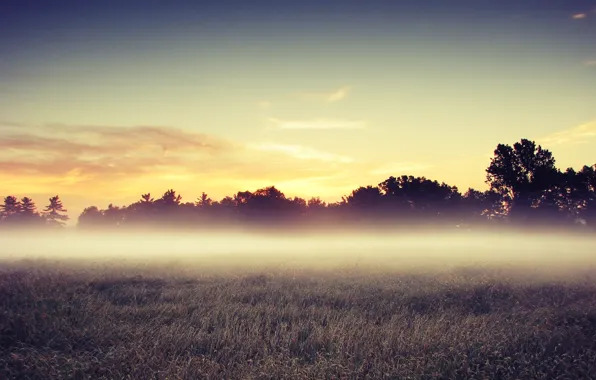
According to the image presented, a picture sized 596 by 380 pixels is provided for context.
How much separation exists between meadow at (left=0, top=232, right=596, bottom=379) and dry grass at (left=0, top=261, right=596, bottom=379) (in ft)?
0.11

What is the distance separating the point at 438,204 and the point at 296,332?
7319cm

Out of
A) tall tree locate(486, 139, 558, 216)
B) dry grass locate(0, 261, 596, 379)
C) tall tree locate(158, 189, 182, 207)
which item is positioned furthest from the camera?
tall tree locate(158, 189, 182, 207)

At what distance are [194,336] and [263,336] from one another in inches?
55.1

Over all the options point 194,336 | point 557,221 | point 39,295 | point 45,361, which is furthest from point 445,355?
point 557,221

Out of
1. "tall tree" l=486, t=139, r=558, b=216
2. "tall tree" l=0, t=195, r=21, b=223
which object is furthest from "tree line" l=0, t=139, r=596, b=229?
"tall tree" l=0, t=195, r=21, b=223

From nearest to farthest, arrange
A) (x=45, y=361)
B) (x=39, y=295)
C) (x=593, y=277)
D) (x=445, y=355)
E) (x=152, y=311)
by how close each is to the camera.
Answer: (x=45, y=361) < (x=445, y=355) < (x=152, y=311) < (x=39, y=295) < (x=593, y=277)

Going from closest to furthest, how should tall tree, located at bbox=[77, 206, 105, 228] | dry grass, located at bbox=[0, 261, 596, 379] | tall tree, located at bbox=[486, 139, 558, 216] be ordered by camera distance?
dry grass, located at bbox=[0, 261, 596, 379], tall tree, located at bbox=[486, 139, 558, 216], tall tree, located at bbox=[77, 206, 105, 228]

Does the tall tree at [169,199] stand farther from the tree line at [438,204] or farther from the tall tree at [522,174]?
the tall tree at [522,174]

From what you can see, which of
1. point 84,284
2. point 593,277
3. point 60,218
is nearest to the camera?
point 84,284

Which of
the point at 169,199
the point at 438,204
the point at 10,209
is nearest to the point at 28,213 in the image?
the point at 10,209

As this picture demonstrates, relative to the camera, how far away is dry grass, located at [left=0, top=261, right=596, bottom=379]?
5824 millimetres

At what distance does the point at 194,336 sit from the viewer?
24.1 ft

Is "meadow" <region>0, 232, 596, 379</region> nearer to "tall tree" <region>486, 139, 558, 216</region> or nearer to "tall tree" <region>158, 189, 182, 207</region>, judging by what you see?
"tall tree" <region>486, 139, 558, 216</region>

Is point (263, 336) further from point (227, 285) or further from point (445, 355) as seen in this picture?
point (227, 285)
